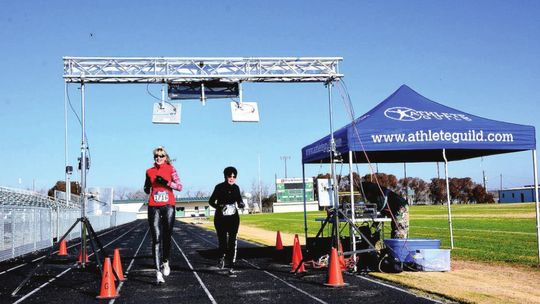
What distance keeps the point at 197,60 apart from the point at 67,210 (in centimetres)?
1673

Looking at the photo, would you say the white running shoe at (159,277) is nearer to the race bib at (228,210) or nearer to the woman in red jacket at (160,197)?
the woman in red jacket at (160,197)

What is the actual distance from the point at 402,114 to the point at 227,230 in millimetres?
4545

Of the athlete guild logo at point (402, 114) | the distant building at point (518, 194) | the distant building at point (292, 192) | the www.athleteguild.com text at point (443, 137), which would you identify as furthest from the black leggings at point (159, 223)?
the distant building at point (518, 194)

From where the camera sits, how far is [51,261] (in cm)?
1546

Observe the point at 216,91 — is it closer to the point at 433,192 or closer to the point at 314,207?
the point at 314,207

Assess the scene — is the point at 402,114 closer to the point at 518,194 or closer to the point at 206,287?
the point at 206,287

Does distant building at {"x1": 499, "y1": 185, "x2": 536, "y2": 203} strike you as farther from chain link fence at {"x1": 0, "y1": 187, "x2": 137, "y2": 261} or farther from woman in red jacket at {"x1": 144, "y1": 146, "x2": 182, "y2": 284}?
woman in red jacket at {"x1": 144, "y1": 146, "x2": 182, "y2": 284}

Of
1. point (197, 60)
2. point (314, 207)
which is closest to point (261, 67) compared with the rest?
point (197, 60)

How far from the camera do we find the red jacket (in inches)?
376

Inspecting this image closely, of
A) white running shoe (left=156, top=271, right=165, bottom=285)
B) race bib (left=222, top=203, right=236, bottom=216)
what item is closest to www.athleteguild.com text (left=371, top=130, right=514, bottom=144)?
race bib (left=222, top=203, right=236, bottom=216)

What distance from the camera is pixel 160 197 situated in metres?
9.54

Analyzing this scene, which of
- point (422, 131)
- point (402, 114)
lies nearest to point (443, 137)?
point (422, 131)

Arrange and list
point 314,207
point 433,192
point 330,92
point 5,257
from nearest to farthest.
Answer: point 330,92, point 5,257, point 314,207, point 433,192

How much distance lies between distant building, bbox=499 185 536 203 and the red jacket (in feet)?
410
